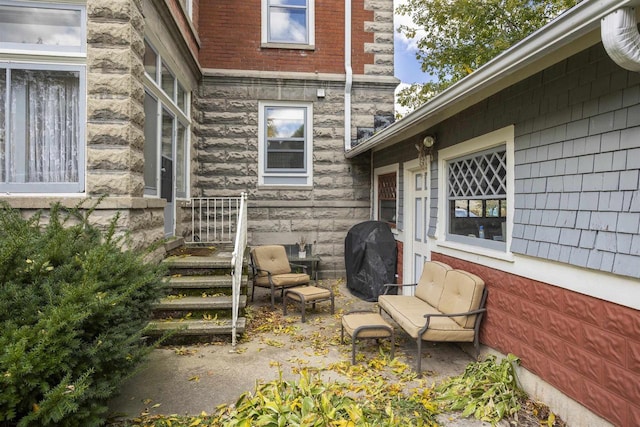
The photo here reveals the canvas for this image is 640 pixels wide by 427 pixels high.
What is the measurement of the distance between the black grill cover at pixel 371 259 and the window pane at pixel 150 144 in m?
3.56

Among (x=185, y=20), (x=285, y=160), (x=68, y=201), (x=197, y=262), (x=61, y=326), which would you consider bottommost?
(x=197, y=262)

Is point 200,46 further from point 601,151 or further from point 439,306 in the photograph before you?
point 601,151

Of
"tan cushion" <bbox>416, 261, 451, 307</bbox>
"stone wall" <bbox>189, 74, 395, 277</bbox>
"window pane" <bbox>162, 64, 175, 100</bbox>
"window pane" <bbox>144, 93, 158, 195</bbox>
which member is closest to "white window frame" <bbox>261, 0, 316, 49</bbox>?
"stone wall" <bbox>189, 74, 395, 277</bbox>

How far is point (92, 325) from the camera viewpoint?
2445 mm

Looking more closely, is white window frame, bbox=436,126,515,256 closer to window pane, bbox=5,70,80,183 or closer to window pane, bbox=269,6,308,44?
window pane, bbox=5,70,80,183

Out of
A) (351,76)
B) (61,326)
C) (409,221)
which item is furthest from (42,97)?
(351,76)

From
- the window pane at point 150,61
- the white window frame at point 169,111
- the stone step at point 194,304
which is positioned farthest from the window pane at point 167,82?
the stone step at point 194,304

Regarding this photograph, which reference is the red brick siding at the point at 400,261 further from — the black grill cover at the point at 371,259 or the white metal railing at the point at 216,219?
the white metal railing at the point at 216,219

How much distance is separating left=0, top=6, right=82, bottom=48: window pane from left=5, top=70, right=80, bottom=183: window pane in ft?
1.04

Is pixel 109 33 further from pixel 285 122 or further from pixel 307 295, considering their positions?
pixel 285 122

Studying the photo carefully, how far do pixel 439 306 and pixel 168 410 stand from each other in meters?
2.87

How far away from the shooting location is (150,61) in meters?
4.91

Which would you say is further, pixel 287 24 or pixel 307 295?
pixel 287 24

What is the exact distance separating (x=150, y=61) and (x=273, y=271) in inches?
145
